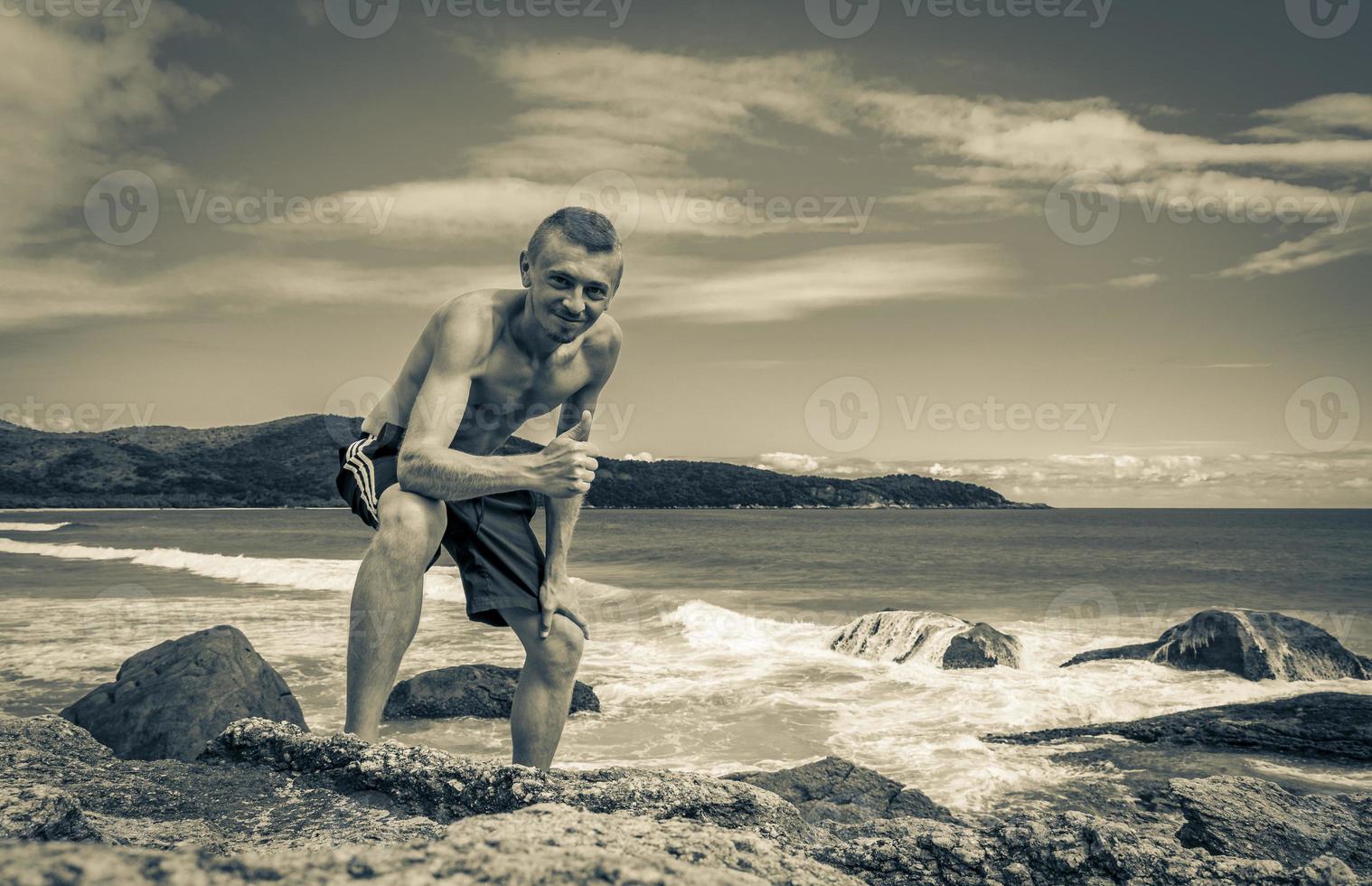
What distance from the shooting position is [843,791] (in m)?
4.99

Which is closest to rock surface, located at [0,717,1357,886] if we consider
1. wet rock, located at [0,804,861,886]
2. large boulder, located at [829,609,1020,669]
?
wet rock, located at [0,804,861,886]

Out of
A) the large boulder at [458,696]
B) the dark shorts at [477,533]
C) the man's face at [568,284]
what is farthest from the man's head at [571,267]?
the large boulder at [458,696]

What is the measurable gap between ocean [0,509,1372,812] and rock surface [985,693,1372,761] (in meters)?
0.35

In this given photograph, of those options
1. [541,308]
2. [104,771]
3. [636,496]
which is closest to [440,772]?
[104,771]

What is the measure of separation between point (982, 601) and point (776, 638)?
42.2 feet

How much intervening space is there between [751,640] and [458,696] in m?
6.80

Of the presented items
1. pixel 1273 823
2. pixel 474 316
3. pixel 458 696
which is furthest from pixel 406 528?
pixel 458 696

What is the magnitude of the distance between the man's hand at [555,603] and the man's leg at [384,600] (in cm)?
53

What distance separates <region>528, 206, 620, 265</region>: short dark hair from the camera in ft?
9.91

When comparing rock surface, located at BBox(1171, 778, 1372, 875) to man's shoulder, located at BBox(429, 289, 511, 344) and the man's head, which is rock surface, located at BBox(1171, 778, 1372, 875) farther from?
man's shoulder, located at BBox(429, 289, 511, 344)

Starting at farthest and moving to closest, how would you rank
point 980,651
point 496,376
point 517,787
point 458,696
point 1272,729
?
point 980,651, point 458,696, point 1272,729, point 496,376, point 517,787

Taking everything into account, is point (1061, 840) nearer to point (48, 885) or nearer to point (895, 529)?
point (48, 885)

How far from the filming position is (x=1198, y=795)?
321 centimetres

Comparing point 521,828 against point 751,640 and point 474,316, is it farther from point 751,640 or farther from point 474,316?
point 751,640
